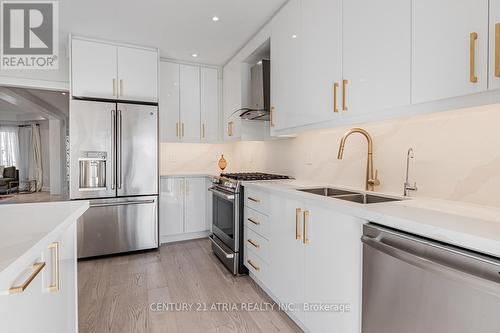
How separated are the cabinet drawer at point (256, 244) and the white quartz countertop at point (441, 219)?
2.80ft

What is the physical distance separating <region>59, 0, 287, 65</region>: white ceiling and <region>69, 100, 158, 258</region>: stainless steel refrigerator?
773 mm

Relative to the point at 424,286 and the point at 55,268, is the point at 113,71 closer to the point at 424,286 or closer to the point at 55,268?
the point at 55,268

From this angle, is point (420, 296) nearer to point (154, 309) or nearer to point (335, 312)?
point (335, 312)

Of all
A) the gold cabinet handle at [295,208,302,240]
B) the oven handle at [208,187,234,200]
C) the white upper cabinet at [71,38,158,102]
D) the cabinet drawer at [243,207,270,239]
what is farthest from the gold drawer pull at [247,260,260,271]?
the white upper cabinet at [71,38,158,102]

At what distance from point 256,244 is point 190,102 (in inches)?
92.8

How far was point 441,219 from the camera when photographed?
101 cm

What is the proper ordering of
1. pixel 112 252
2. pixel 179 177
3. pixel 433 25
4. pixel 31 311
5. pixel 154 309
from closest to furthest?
1. pixel 31 311
2. pixel 433 25
3. pixel 154 309
4. pixel 112 252
5. pixel 179 177

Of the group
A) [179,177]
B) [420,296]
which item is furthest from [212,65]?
[420,296]

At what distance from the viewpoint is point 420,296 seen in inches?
38.2

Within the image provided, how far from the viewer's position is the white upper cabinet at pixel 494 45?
0.96 metres

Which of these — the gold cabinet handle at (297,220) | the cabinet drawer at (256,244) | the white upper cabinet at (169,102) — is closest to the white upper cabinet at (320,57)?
the gold cabinet handle at (297,220)

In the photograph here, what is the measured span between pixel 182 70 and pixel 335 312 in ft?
11.3

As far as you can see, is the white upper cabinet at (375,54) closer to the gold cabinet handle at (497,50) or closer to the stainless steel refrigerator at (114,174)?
the gold cabinet handle at (497,50)

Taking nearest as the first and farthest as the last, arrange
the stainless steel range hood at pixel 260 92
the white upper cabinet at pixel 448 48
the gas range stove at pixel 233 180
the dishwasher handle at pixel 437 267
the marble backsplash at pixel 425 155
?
the dishwasher handle at pixel 437 267
the white upper cabinet at pixel 448 48
the marble backsplash at pixel 425 155
the gas range stove at pixel 233 180
the stainless steel range hood at pixel 260 92
